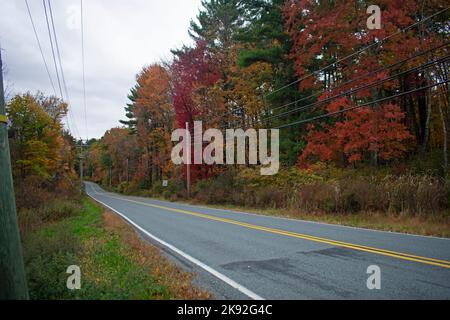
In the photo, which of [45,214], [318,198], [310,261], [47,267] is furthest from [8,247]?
[45,214]

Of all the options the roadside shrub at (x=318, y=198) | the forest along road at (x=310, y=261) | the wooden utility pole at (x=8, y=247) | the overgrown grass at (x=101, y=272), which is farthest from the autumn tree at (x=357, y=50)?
the wooden utility pole at (x=8, y=247)

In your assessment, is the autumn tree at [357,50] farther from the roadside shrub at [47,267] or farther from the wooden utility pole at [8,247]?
the wooden utility pole at [8,247]

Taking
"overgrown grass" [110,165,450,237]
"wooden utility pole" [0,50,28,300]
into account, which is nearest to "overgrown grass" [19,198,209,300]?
"wooden utility pole" [0,50,28,300]

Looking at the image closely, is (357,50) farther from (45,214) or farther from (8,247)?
(8,247)

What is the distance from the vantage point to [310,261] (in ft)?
22.1

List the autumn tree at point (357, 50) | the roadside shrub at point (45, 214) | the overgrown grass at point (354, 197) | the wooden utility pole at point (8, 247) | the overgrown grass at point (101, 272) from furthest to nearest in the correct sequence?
the autumn tree at point (357, 50) < the roadside shrub at point (45, 214) < the overgrown grass at point (354, 197) < the overgrown grass at point (101, 272) < the wooden utility pole at point (8, 247)

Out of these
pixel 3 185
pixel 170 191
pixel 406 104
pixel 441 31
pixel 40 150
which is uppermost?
pixel 441 31

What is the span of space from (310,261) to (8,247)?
17.2ft

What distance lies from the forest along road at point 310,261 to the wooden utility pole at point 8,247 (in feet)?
8.99

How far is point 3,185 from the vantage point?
3.87m

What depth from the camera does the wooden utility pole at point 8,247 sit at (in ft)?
12.1
